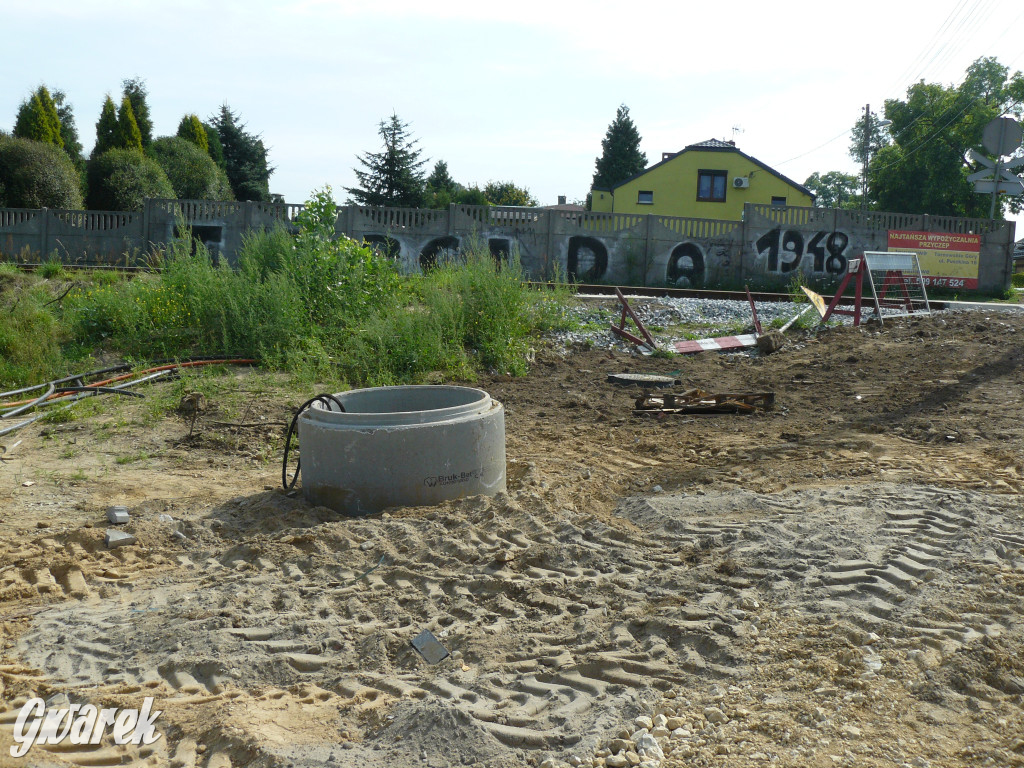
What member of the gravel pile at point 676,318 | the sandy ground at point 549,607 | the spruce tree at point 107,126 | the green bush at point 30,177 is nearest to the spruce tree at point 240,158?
the spruce tree at point 107,126

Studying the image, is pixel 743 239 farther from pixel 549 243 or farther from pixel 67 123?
pixel 67 123

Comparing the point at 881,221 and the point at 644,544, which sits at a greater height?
the point at 881,221

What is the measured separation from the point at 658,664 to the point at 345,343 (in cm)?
769

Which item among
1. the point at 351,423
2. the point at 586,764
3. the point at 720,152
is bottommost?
the point at 586,764

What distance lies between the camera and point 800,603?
12.9 ft

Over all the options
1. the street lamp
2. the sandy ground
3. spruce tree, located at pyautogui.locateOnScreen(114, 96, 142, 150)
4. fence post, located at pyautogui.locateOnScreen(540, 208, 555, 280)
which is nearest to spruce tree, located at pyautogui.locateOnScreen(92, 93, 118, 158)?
spruce tree, located at pyautogui.locateOnScreen(114, 96, 142, 150)

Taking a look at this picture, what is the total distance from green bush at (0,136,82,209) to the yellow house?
29225mm

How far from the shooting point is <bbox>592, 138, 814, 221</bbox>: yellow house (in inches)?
1829

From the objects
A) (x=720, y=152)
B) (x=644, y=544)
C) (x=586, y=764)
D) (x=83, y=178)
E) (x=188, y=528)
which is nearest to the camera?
(x=586, y=764)

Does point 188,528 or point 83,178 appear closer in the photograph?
point 188,528

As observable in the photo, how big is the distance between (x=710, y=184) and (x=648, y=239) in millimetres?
26476

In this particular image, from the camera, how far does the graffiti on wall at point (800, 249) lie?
75.7ft

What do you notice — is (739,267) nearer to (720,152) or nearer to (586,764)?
(586,764)

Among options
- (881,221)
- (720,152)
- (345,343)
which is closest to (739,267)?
(881,221)
